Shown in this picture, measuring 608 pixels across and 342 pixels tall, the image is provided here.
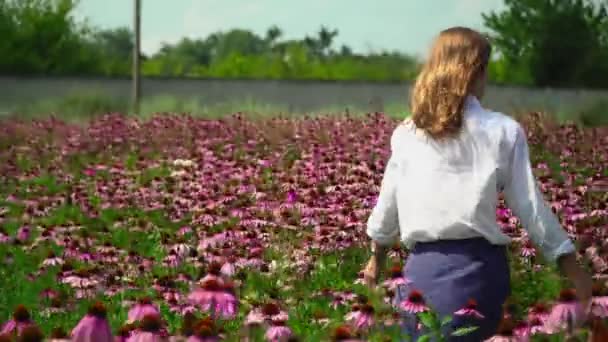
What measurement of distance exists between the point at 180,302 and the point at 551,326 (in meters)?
2.53

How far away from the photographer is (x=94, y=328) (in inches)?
98.7

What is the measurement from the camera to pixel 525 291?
6.32 metres

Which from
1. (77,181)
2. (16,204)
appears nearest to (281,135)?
(77,181)

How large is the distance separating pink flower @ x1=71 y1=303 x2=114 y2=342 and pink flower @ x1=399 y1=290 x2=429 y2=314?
102 cm

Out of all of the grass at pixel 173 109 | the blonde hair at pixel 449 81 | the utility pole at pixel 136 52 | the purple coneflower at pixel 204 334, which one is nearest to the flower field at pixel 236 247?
the purple coneflower at pixel 204 334

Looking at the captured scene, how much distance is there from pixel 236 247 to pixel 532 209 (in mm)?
3259

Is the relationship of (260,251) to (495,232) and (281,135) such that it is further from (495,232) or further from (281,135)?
(281,135)

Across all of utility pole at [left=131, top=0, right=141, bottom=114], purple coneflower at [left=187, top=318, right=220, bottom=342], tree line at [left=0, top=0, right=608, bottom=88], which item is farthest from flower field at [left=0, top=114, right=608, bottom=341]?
tree line at [left=0, top=0, right=608, bottom=88]

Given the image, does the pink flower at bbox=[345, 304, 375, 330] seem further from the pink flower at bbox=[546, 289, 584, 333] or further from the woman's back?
the pink flower at bbox=[546, 289, 584, 333]

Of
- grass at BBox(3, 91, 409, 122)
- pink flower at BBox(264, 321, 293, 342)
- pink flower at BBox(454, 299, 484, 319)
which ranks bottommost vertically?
grass at BBox(3, 91, 409, 122)

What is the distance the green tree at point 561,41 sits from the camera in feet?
130

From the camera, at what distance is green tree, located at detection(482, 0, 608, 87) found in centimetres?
3966

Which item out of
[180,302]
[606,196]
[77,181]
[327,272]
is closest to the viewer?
[180,302]

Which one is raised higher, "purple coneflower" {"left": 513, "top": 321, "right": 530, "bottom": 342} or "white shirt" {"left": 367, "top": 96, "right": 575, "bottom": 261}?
"white shirt" {"left": 367, "top": 96, "right": 575, "bottom": 261}
